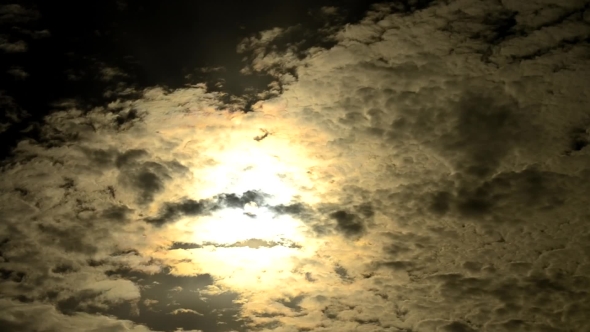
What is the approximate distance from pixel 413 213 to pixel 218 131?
3.00ft

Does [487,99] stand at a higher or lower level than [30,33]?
lower

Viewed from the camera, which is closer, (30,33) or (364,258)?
(30,33)

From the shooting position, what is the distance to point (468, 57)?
1.60 metres

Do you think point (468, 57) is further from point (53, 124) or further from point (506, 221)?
point (53, 124)

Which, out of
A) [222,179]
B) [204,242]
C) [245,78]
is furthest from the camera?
[204,242]

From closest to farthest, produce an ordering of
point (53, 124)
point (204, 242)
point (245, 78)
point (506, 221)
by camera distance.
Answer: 1. point (245, 78)
2. point (53, 124)
3. point (506, 221)
4. point (204, 242)

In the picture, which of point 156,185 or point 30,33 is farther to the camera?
point 156,185

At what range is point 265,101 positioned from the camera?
1739 mm

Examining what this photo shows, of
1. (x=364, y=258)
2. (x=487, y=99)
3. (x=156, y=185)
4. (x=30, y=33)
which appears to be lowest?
(x=364, y=258)

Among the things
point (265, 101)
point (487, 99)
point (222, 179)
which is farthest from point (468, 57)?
point (222, 179)

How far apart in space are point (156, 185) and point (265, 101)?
0.62m

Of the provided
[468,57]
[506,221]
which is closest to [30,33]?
[468,57]

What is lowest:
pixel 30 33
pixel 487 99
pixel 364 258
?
pixel 364 258

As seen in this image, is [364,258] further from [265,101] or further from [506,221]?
[265,101]
